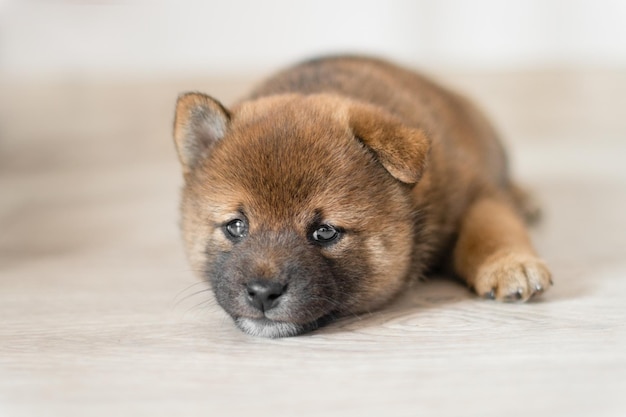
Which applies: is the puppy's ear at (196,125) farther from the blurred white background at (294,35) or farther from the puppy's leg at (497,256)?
the blurred white background at (294,35)

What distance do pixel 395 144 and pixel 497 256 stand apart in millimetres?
637

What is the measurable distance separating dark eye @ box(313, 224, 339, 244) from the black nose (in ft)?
0.83

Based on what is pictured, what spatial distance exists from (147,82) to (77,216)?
7.72 feet

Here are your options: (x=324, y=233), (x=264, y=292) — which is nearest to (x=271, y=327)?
(x=264, y=292)

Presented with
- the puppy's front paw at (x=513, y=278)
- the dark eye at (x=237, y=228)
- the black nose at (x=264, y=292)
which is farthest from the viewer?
the puppy's front paw at (x=513, y=278)

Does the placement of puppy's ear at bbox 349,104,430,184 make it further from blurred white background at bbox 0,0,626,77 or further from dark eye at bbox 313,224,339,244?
blurred white background at bbox 0,0,626,77

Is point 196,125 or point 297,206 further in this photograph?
point 196,125

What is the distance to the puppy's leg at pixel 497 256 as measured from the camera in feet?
9.15

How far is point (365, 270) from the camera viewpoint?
265cm

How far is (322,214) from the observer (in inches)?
99.8

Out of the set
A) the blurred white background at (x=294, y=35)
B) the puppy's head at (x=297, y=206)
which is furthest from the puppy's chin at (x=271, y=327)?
the blurred white background at (x=294, y=35)

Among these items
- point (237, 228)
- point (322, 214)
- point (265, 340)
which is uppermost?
point (322, 214)

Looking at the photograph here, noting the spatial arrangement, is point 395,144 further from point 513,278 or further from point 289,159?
Answer: point 513,278

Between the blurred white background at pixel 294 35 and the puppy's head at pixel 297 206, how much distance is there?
13.0 feet
